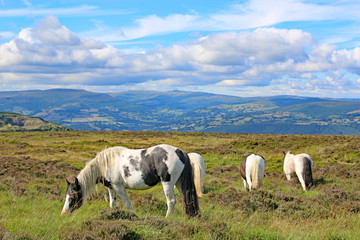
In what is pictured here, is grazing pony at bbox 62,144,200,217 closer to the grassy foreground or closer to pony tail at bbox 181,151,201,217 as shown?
pony tail at bbox 181,151,201,217

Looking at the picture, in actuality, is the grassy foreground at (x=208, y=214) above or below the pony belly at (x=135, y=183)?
below

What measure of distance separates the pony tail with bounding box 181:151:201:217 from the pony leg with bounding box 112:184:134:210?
1688mm

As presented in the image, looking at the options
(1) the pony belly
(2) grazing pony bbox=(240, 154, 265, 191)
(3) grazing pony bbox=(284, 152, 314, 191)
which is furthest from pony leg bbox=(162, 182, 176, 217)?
(3) grazing pony bbox=(284, 152, 314, 191)

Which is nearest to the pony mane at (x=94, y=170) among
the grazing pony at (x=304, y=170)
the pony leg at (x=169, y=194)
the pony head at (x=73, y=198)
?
the pony head at (x=73, y=198)

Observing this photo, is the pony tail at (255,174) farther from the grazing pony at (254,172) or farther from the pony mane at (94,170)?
the pony mane at (94,170)

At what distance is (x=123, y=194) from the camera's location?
854cm

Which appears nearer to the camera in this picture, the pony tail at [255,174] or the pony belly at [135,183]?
the pony belly at [135,183]

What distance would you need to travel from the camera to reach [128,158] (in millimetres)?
8648

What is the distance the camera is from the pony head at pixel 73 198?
852cm

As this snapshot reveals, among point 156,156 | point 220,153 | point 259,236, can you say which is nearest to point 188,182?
point 156,156

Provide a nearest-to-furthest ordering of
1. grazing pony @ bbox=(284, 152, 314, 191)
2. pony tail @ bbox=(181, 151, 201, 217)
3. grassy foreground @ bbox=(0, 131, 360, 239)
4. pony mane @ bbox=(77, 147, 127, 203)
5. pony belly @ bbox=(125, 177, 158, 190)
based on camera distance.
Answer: grassy foreground @ bbox=(0, 131, 360, 239), pony tail @ bbox=(181, 151, 201, 217), pony belly @ bbox=(125, 177, 158, 190), pony mane @ bbox=(77, 147, 127, 203), grazing pony @ bbox=(284, 152, 314, 191)

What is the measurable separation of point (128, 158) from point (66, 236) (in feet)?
12.1

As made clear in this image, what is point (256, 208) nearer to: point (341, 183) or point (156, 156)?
point (156, 156)

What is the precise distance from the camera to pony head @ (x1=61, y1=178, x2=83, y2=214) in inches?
335
